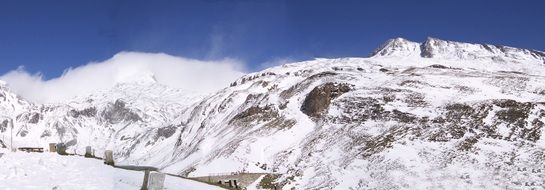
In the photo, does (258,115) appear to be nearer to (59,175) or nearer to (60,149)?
(60,149)

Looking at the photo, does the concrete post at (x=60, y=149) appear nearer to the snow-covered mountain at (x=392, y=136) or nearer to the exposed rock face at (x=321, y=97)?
the snow-covered mountain at (x=392, y=136)

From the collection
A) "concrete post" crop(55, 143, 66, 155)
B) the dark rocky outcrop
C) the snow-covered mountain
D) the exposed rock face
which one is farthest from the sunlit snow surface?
the dark rocky outcrop

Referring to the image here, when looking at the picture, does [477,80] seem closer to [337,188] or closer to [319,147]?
[319,147]

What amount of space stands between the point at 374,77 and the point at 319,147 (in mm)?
36354

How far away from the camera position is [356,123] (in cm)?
8388

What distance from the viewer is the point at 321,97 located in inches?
3944

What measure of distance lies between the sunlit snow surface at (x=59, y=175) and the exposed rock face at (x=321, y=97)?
71322 mm

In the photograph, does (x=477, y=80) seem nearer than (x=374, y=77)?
Yes

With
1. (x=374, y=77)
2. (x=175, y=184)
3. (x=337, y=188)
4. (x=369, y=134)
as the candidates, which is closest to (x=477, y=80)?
(x=374, y=77)

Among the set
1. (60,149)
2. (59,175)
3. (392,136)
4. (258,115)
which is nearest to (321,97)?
(258,115)

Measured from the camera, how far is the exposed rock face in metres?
97.7

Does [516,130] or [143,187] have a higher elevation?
[516,130]

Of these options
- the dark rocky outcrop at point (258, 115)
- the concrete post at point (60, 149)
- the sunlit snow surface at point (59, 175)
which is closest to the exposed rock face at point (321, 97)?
the dark rocky outcrop at point (258, 115)

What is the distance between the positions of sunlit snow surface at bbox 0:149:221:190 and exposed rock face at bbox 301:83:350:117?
71.3m
